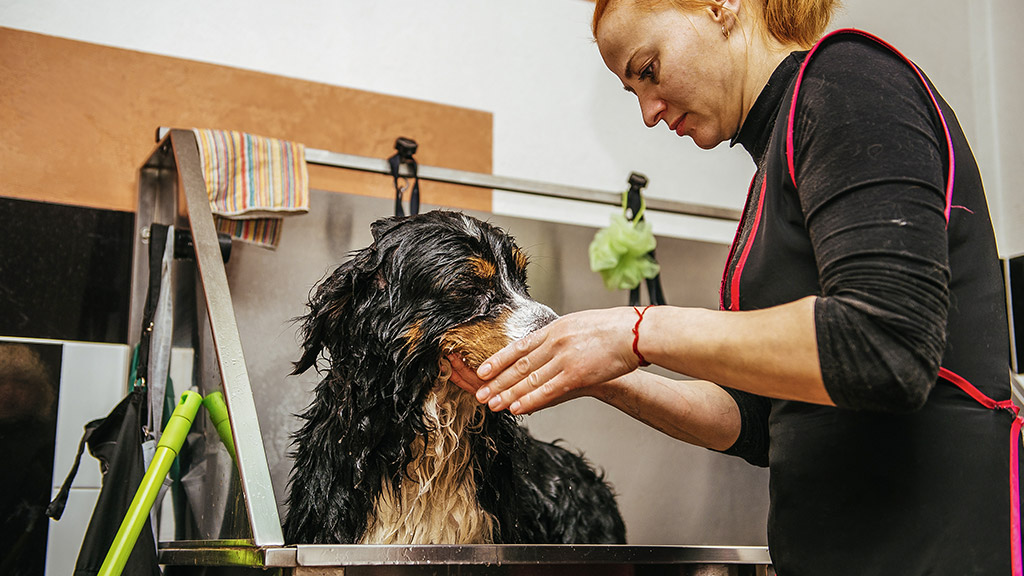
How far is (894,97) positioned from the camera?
1103mm

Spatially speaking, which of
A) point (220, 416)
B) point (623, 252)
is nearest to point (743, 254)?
point (220, 416)

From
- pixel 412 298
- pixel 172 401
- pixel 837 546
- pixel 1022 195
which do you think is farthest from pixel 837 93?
pixel 1022 195

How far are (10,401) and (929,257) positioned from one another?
2549mm

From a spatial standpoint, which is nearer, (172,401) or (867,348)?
(867,348)

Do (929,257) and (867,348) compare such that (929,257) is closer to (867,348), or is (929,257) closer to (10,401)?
(867,348)

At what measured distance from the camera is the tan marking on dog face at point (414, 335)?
1840mm

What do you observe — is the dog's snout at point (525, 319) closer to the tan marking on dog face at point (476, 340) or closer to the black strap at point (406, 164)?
the tan marking on dog face at point (476, 340)

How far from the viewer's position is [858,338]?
3.34 feet

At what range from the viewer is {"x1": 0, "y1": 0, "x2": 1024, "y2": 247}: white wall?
318cm

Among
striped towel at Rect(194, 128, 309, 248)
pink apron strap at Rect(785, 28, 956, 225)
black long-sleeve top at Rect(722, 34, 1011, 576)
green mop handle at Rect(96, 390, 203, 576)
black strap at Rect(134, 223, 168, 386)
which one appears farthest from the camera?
striped towel at Rect(194, 128, 309, 248)

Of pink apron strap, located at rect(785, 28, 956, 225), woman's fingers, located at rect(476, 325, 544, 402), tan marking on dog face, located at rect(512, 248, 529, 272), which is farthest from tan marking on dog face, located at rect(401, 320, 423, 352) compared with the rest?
pink apron strap, located at rect(785, 28, 956, 225)

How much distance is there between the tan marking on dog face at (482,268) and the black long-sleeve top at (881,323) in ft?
A: 2.24

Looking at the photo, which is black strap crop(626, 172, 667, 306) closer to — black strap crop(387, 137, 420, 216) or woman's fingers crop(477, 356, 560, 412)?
black strap crop(387, 137, 420, 216)

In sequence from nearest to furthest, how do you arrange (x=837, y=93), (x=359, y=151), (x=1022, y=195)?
(x=837, y=93), (x=359, y=151), (x=1022, y=195)
